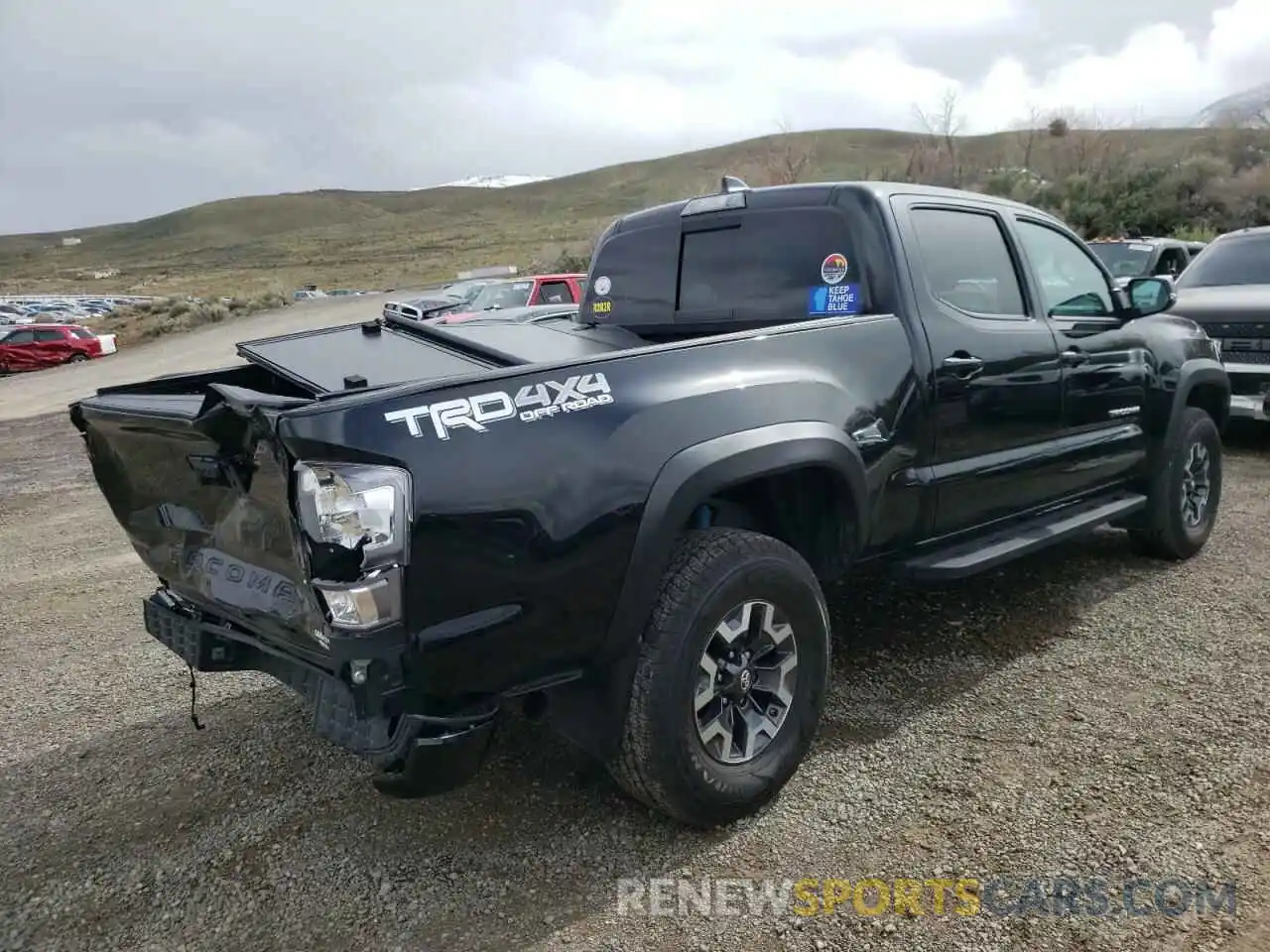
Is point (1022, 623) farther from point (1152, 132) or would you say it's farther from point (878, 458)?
point (1152, 132)

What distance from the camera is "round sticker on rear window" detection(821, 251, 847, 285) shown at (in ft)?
12.2

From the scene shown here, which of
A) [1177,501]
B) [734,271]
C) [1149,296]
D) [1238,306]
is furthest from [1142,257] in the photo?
[734,271]

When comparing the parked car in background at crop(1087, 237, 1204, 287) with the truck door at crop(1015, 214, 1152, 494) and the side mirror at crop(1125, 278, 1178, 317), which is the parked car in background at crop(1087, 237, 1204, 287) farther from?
the truck door at crop(1015, 214, 1152, 494)

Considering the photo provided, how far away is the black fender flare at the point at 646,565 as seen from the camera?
8.98ft

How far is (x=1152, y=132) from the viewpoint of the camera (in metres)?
57.8

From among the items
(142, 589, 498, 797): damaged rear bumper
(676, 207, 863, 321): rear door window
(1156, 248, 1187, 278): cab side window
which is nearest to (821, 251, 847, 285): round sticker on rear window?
(676, 207, 863, 321): rear door window

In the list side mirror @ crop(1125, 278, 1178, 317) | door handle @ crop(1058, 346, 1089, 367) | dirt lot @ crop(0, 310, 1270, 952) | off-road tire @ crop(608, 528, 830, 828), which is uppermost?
side mirror @ crop(1125, 278, 1178, 317)

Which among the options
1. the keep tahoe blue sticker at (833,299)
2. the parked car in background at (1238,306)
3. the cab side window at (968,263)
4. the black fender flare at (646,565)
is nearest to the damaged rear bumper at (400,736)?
the black fender flare at (646,565)

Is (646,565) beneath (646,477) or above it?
beneath

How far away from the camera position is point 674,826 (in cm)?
309

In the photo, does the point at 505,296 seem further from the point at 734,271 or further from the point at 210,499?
the point at 210,499

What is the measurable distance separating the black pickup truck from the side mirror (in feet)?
0.80

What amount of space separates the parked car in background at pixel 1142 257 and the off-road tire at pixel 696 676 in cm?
1085

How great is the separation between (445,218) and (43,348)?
101592 mm
